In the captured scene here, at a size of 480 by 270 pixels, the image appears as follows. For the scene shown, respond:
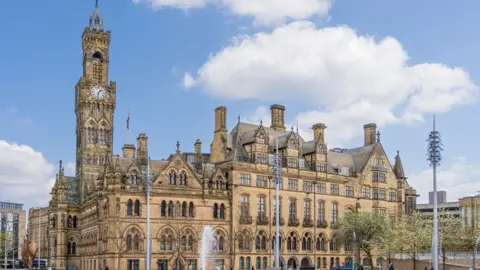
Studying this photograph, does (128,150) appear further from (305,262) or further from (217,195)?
(305,262)

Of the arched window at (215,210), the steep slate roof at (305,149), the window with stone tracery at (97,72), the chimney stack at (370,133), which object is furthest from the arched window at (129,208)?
the chimney stack at (370,133)

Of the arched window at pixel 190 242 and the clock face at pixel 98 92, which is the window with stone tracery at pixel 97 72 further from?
the arched window at pixel 190 242

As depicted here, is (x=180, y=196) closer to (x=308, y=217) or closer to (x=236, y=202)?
(x=236, y=202)

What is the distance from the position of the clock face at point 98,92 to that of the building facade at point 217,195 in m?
0.19

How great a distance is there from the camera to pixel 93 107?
119 metres

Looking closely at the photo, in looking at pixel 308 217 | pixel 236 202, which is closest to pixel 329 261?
pixel 308 217

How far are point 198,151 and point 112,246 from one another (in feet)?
67.2

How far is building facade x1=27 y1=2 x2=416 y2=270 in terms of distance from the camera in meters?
84.8

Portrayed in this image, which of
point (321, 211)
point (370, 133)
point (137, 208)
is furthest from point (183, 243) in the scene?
point (370, 133)

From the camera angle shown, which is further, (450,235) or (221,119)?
(221,119)

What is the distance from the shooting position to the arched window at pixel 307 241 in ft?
324

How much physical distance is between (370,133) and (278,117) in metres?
16.7

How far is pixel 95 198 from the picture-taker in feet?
301

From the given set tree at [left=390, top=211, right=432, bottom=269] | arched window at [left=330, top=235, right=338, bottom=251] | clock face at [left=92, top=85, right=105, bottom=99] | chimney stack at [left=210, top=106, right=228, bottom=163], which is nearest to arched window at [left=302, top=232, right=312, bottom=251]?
arched window at [left=330, top=235, right=338, bottom=251]
